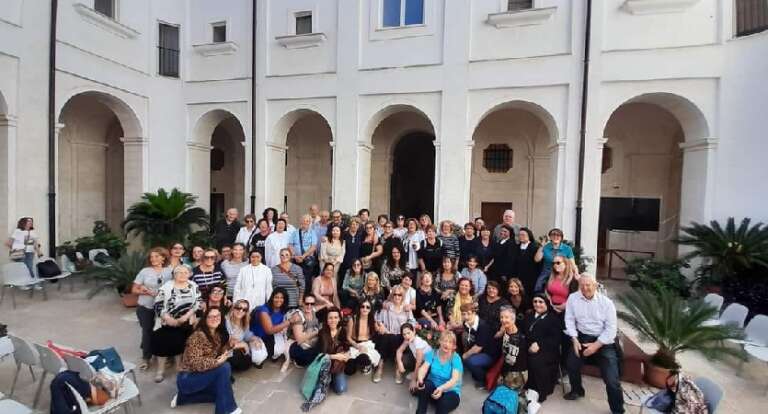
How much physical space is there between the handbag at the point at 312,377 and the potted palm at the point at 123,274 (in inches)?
213

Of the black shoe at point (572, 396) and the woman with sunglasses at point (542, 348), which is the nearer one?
the woman with sunglasses at point (542, 348)

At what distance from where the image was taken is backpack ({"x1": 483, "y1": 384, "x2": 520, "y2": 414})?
13.5ft

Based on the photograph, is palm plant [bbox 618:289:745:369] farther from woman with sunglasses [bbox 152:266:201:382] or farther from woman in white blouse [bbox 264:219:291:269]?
woman with sunglasses [bbox 152:266:201:382]

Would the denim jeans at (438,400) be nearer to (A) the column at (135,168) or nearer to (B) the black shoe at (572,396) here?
(B) the black shoe at (572,396)

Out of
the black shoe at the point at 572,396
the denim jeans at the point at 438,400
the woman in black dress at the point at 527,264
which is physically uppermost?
the woman in black dress at the point at 527,264

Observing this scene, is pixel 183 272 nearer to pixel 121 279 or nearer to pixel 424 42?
pixel 121 279

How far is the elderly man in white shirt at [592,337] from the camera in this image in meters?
4.50

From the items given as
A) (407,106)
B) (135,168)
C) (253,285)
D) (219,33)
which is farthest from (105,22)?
(253,285)

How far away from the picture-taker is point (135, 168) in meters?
12.2

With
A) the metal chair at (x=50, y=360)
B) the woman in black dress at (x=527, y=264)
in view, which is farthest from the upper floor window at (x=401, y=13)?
the metal chair at (x=50, y=360)

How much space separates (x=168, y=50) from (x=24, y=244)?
24.8 feet

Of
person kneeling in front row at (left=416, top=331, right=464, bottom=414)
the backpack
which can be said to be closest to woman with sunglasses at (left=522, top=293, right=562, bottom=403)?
the backpack

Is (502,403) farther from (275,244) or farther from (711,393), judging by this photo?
(275,244)

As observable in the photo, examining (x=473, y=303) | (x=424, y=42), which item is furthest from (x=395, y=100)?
(x=473, y=303)
